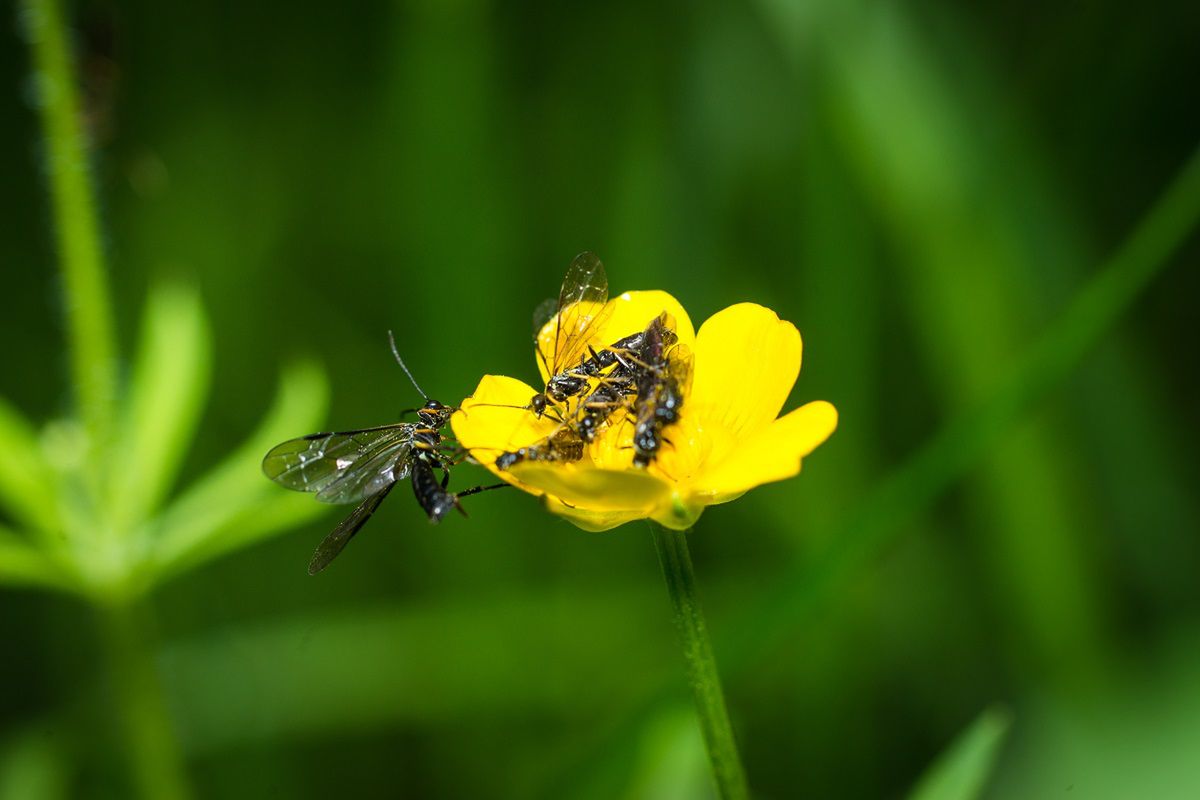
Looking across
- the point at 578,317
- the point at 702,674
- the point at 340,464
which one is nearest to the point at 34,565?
the point at 340,464

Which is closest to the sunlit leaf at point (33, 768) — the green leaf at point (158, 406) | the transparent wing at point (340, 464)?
the green leaf at point (158, 406)

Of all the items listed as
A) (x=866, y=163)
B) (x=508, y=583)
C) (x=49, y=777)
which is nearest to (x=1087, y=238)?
(x=866, y=163)

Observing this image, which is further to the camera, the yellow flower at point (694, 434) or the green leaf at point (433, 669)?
the green leaf at point (433, 669)

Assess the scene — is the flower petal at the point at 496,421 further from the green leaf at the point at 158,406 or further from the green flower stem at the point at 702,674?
the green leaf at the point at 158,406

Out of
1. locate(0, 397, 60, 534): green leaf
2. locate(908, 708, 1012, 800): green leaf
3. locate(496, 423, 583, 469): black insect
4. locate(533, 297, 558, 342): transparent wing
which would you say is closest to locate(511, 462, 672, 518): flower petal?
locate(496, 423, 583, 469): black insect

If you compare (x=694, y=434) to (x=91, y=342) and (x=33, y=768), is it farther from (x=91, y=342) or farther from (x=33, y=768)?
(x=33, y=768)

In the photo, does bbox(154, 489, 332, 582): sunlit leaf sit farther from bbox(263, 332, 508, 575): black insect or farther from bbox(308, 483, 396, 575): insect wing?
bbox(308, 483, 396, 575): insect wing
